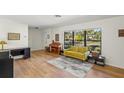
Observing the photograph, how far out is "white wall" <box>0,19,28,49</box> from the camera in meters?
5.13

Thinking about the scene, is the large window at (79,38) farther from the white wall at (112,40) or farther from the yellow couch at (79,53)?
the white wall at (112,40)

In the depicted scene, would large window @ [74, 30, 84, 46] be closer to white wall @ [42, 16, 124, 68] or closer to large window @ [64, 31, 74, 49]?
large window @ [64, 31, 74, 49]

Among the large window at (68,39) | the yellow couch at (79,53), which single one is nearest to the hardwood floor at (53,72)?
the yellow couch at (79,53)

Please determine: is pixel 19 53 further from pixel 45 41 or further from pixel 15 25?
pixel 45 41

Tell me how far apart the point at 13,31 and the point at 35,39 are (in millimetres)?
4019

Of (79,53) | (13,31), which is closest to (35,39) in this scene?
(13,31)

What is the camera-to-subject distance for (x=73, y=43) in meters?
6.99

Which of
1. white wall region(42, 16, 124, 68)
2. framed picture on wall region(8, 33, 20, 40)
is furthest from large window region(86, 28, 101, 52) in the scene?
framed picture on wall region(8, 33, 20, 40)

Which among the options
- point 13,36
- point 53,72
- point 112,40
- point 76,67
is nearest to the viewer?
point 53,72

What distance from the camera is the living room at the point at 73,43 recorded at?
378cm

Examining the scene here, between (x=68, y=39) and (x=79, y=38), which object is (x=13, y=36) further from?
(x=79, y=38)

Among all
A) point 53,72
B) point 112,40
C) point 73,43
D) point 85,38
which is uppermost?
point 85,38
